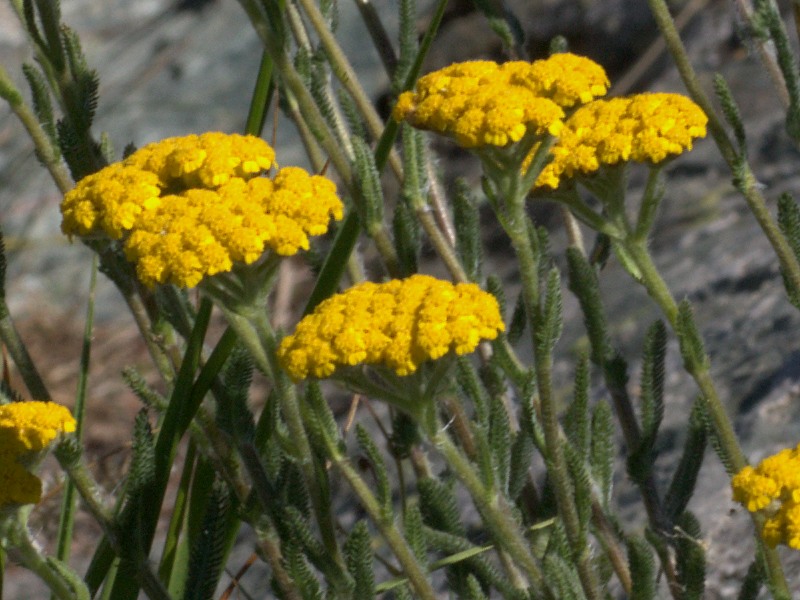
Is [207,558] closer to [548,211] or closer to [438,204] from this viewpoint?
[438,204]

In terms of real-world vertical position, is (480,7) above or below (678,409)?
above

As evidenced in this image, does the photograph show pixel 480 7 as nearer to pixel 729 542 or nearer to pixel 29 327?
pixel 729 542

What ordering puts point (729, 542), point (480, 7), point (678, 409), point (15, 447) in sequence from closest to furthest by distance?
point (15, 447)
point (480, 7)
point (729, 542)
point (678, 409)

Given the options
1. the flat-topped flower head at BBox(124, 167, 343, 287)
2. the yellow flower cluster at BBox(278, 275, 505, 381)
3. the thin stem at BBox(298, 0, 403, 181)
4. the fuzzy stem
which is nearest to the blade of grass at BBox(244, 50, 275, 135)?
the thin stem at BBox(298, 0, 403, 181)

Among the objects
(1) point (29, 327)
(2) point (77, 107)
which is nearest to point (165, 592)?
(2) point (77, 107)

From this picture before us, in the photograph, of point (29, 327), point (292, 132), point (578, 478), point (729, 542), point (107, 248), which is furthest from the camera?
point (292, 132)

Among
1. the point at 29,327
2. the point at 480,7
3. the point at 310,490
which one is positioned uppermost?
the point at 480,7

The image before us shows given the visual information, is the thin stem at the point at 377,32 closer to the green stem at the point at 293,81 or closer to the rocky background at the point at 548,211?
the green stem at the point at 293,81

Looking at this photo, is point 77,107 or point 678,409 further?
point 678,409
